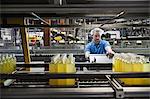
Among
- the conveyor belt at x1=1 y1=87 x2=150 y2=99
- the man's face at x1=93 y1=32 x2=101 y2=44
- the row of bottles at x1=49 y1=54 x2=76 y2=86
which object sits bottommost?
the conveyor belt at x1=1 y1=87 x2=150 y2=99

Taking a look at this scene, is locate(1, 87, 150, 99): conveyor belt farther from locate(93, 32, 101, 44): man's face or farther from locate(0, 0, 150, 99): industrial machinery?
locate(93, 32, 101, 44): man's face

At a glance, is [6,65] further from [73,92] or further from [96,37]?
[96,37]

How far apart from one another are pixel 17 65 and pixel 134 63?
1.05 meters

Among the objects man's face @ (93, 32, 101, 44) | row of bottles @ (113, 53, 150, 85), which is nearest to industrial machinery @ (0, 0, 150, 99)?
row of bottles @ (113, 53, 150, 85)

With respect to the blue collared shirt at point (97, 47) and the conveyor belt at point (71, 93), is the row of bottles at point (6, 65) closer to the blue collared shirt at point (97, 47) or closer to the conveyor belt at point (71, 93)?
the conveyor belt at point (71, 93)

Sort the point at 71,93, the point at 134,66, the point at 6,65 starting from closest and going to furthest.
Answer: the point at 71,93 → the point at 134,66 → the point at 6,65

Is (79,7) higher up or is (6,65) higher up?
(79,7)

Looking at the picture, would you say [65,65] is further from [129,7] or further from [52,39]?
[52,39]

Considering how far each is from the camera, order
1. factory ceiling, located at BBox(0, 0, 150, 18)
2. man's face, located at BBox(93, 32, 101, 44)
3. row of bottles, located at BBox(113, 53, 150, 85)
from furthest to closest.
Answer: man's face, located at BBox(93, 32, 101, 44)
row of bottles, located at BBox(113, 53, 150, 85)
factory ceiling, located at BBox(0, 0, 150, 18)

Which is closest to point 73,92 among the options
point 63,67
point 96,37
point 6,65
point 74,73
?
point 74,73

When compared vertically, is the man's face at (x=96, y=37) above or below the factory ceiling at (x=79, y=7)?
below

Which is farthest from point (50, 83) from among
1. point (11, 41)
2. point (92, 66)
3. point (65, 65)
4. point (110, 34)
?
point (11, 41)

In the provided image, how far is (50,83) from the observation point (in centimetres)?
175

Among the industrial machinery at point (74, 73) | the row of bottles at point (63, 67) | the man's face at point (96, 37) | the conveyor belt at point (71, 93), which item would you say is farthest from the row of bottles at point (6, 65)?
the man's face at point (96, 37)
